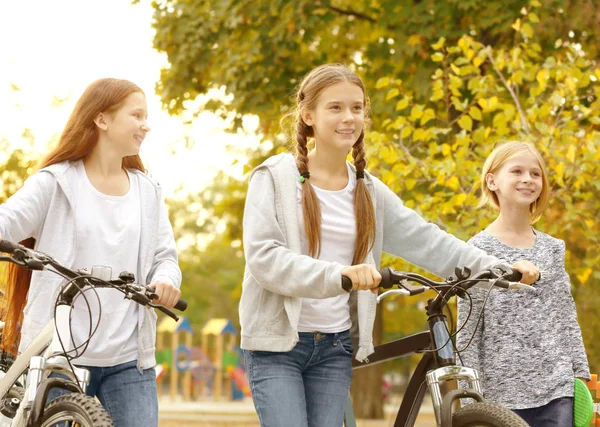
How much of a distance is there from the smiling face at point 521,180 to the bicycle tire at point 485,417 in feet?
4.98

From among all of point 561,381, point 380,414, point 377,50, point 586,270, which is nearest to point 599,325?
point 380,414

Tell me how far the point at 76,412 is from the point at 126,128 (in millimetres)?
1351

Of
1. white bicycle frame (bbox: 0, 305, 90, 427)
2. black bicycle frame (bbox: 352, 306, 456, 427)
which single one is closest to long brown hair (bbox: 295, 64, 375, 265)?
black bicycle frame (bbox: 352, 306, 456, 427)

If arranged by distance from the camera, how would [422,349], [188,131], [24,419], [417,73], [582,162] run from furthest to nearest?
1. [188,131]
2. [417,73]
3. [582,162]
4. [422,349]
5. [24,419]

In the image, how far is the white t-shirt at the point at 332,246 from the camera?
3900mm

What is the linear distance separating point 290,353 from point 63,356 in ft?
2.72

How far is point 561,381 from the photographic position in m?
4.64

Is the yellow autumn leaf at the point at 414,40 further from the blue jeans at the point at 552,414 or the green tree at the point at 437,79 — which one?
the blue jeans at the point at 552,414

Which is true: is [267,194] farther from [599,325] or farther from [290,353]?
[599,325]

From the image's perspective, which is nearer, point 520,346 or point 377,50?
point 520,346

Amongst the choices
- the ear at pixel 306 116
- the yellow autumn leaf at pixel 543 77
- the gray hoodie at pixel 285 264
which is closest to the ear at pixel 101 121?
the gray hoodie at pixel 285 264

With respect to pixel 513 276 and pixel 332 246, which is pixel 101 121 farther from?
pixel 513 276

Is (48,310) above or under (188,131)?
under

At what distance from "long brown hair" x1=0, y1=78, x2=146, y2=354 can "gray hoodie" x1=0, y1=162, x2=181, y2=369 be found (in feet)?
0.22
